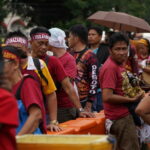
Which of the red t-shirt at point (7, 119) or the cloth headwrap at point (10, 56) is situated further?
the cloth headwrap at point (10, 56)

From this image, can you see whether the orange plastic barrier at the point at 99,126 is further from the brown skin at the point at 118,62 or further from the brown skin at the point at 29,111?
the brown skin at the point at 29,111

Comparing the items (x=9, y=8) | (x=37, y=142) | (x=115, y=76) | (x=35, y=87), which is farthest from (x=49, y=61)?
(x=9, y=8)

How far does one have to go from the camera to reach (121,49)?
7684 millimetres

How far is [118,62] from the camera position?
763 centimetres

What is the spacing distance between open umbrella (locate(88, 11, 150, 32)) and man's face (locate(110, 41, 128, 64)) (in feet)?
17.5

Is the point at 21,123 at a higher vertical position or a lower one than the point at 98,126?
higher

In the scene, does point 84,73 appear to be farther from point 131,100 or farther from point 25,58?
point 25,58

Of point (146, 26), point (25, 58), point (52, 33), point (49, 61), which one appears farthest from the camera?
point (146, 26)

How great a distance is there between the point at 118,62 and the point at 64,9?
24.1 m

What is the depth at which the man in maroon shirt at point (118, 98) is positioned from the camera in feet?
24.4

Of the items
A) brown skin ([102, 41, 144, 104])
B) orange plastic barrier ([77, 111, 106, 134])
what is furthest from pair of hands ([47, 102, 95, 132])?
brown skin ([102, 41, 144, 104])

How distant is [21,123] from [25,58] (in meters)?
0.64

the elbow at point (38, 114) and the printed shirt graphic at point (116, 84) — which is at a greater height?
the elbow at point (38, 114)

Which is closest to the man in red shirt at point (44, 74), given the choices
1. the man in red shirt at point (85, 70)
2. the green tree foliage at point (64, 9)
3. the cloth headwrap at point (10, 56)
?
the cloth headwrap at point (10, 56)
